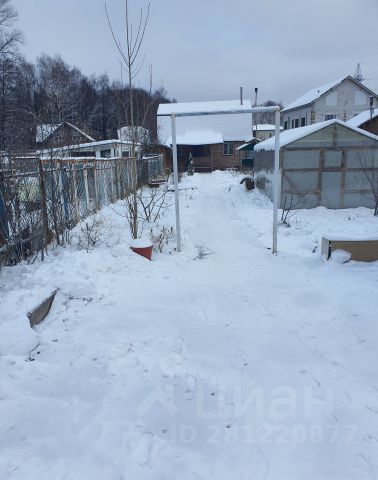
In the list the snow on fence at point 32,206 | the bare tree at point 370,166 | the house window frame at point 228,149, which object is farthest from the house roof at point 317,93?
the snow on fence at point 32,206

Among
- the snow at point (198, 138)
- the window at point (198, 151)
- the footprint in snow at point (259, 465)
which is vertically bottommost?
the footprint in snow at point (259, 465)

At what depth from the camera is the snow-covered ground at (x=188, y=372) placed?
92.2 inches

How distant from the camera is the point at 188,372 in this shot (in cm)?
325

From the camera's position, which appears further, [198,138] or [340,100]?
[198,138]

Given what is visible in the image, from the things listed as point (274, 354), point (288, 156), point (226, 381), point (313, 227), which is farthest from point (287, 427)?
point (288, 156)

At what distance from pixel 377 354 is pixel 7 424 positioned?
3274mm

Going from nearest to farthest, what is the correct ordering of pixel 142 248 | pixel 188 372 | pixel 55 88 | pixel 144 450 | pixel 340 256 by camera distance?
pixel 144 450 < pixel 188 372 < pixel 340 256 < pixel 142 248 < pixel 55 88

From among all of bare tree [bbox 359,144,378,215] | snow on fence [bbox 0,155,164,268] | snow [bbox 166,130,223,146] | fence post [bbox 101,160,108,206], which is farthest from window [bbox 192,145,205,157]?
snow on fence [bbox 0,155,164,268]

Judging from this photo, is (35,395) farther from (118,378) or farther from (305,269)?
(305,269)

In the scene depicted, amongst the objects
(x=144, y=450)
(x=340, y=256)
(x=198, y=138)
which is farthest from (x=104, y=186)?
(x=198, y=138)

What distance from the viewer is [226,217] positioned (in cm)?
1163

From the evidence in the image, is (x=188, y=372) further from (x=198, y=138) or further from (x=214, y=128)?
(x=214, y=128)

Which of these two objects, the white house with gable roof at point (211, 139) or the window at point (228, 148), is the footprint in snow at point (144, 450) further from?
the window at point (228, 148)

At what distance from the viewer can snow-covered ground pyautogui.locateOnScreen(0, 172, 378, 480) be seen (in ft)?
7.68
